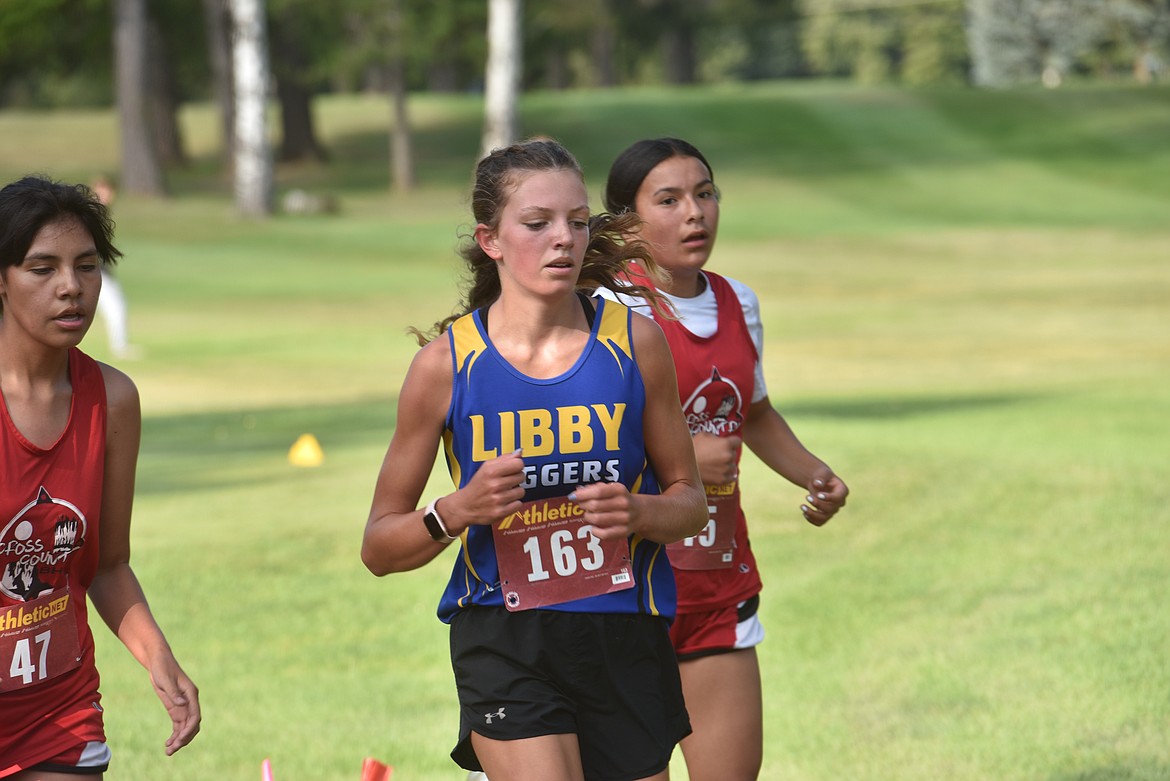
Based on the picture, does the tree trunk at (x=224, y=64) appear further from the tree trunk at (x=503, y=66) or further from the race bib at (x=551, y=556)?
the race bib at (x=551, y=556)

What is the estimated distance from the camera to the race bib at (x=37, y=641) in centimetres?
381

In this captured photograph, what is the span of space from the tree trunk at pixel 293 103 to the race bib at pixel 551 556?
45712 mm

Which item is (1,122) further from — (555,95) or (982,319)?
(982,319)

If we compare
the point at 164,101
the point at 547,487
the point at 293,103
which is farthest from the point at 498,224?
the point at 164,101

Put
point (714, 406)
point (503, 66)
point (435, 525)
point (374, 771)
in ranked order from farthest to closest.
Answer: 1. point (503, 66)
2. point (714, 406)
3. point (374, 771)
4. point (435, 525)

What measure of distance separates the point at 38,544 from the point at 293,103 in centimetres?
4657

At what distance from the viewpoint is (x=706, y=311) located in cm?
511

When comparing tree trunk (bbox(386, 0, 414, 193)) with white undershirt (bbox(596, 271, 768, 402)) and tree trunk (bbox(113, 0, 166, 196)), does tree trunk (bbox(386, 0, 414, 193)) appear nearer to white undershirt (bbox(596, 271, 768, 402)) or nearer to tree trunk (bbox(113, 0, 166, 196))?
tree trunk (bbox(113, 0, 166, 196))

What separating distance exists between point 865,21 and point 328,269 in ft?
272

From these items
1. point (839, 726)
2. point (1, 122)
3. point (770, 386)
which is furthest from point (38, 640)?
point (1, 122)

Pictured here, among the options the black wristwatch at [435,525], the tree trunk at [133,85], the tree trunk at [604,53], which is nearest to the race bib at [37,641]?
the black wristwatch at [435,525]

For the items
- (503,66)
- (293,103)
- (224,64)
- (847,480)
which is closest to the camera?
(847,480)

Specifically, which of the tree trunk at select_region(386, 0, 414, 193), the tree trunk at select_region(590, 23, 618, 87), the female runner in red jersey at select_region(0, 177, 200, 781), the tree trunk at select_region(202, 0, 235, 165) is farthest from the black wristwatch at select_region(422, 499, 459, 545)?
the tree trunk at select_region(590, 23, 618, 87)

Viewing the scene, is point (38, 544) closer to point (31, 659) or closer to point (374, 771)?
point (31, 659)
